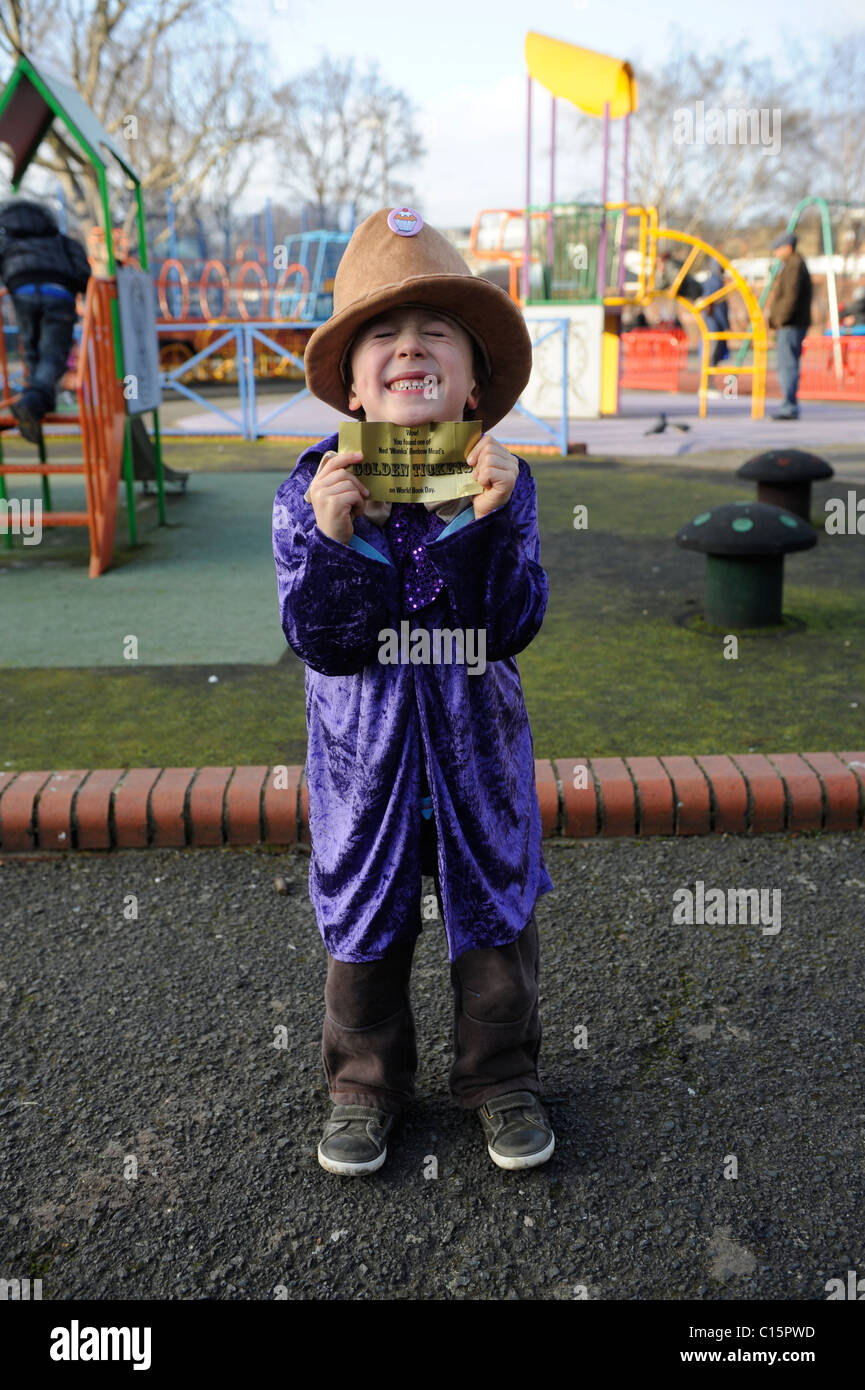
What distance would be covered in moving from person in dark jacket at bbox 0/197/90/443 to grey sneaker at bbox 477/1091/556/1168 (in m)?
5.58

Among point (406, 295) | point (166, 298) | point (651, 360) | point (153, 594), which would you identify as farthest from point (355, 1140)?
point (166, 298)

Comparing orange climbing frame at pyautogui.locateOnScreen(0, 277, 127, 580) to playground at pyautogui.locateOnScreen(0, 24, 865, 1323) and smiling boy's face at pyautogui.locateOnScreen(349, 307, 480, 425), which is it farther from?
smiling boy's face at pyautogui.locateOnScreen(349, 307, 480, 425)

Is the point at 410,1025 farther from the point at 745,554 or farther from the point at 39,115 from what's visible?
the point at 39,115

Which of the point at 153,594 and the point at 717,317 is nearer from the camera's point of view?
the point at 153,594

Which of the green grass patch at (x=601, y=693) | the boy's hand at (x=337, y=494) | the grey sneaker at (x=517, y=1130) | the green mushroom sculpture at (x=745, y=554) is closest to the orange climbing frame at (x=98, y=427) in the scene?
the green grass patch at (x=601, y=693)

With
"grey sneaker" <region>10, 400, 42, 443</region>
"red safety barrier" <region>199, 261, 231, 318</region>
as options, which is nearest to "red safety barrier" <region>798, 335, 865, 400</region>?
"red safety barrier" <region>199, 261, 231, 318</region>

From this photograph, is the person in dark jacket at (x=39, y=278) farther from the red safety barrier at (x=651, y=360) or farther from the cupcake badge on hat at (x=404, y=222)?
the red safety barrier at (x=651, y=360)

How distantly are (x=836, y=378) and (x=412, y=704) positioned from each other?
17980 mm

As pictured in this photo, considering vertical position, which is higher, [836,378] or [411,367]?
[411,367]

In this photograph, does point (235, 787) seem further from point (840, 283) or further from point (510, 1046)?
point (840, 283)

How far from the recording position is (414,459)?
5.74 ft

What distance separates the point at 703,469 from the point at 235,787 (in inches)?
290

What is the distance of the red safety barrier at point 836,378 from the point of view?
1703 centimetres

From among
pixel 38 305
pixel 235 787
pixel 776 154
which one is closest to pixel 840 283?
pixel 776 154
